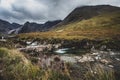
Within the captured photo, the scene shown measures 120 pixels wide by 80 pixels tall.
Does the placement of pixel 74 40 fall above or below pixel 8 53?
below

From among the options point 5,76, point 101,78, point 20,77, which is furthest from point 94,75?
point 5,76

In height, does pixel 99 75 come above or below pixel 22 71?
below

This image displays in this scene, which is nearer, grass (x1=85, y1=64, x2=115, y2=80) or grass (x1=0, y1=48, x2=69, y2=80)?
grass (x1=85, y1=64, x2=115, y2=80)

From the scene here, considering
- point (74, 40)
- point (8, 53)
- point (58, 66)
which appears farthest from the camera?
point (74, 40)

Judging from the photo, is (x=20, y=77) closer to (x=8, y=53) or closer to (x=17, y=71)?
(x=17, y=71)

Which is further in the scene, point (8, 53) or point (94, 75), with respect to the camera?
point (8, 53)

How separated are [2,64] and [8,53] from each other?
1596 millimetres

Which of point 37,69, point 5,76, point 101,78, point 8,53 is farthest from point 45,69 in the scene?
point 8,53

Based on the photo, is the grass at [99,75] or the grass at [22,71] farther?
the grass at [22,71]

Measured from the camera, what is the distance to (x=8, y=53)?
616 inches

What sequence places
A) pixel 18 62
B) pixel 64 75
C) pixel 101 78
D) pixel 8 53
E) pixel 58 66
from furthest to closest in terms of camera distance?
1. pixel 8 53
2. pixel 18 62
3. pixel 58 66
4. pixel 64 75
5. pixel 101 78

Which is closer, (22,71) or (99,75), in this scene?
(99,75)

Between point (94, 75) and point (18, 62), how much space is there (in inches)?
193

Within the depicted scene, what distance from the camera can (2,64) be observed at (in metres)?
14.2
